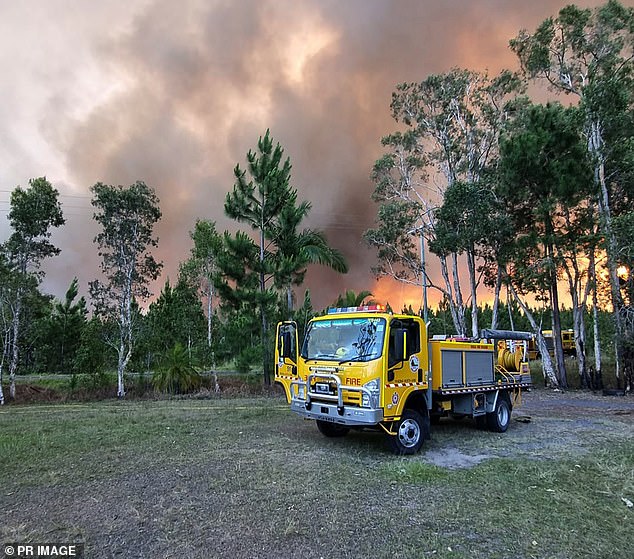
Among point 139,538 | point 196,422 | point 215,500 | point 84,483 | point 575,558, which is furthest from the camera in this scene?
point 196,422

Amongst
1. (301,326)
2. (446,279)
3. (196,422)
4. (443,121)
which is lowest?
(196,422)

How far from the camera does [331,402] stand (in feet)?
24.6

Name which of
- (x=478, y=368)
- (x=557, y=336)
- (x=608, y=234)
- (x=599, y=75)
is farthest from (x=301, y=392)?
(x=599, y=75)

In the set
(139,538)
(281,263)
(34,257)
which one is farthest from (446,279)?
(139,538)

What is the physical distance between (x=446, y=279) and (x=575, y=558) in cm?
2309

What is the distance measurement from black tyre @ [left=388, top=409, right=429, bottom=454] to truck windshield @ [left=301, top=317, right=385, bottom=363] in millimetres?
1379

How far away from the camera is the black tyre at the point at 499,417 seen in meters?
9.82

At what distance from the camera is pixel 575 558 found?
397cm

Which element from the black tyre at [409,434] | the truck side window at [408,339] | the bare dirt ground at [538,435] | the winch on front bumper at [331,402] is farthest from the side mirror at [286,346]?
the bare dirt ground at [538,435]

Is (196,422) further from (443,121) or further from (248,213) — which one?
(443,121)

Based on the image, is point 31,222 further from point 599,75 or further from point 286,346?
point 599,75

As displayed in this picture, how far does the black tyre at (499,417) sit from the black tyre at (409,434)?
109 inches

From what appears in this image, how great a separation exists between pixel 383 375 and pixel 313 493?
2215 mm

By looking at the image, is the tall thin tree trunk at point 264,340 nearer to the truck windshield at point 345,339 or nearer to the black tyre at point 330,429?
the black tyre at point 330,429
